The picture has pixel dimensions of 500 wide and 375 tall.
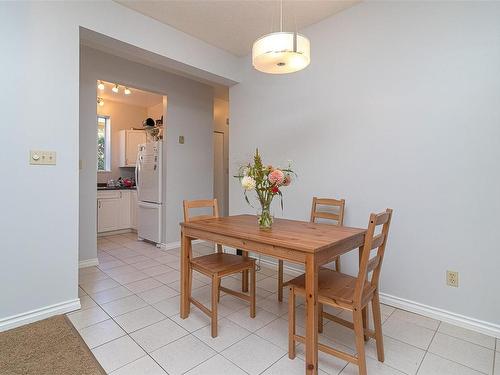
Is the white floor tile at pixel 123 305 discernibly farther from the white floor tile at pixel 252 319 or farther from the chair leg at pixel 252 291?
the chair leg at pixel 252 291

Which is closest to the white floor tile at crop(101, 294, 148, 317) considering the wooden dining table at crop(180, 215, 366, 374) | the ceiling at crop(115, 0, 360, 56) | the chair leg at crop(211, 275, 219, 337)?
the wooden dining table at crop(180, 215, 366, 374)

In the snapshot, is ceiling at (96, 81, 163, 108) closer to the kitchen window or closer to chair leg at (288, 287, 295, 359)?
the kitchen window

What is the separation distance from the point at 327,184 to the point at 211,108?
105 inches

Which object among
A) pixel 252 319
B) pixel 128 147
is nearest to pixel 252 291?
pixel 252 319

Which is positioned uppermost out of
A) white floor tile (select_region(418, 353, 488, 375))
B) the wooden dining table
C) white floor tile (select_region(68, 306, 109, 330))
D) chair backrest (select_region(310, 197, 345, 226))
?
chair backrest (select_region(310, 197, 345, 226))

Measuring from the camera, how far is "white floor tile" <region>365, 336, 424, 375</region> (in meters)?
1.56

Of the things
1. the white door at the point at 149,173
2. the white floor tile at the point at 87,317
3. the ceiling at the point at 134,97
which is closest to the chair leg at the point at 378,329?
the white floor tile at the point at 87,317

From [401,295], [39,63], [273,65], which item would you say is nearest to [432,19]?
[273,65]

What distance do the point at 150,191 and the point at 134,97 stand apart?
219cm

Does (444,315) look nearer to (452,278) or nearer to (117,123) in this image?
(452,278)

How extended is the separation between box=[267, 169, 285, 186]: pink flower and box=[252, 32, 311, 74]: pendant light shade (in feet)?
2.38

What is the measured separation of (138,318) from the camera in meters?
2.07

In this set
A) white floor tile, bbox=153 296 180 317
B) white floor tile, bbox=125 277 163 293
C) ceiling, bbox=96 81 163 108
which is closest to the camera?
white floor tile, bbox=153 296 180 317

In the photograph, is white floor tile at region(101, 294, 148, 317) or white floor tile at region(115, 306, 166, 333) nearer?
white floor tile at region(115, 306, 166, 333)
